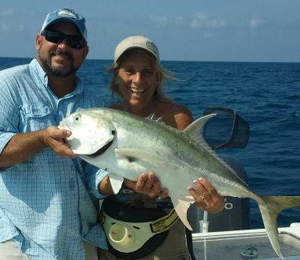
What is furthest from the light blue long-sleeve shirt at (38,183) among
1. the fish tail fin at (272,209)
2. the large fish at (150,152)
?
the fish tail fin at (272,209)

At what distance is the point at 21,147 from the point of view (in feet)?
10.4

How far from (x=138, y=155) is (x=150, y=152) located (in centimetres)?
9

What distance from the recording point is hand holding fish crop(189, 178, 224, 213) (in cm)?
343

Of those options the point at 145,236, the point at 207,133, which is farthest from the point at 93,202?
the point at 207,133

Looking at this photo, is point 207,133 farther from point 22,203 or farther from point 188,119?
point 22,203

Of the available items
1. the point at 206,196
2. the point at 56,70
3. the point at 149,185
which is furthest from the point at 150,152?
the point at 56,70

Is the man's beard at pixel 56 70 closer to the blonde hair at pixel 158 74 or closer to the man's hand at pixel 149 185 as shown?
the blonde hair at pixel 158 74

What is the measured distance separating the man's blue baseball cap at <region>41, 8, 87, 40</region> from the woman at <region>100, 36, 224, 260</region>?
408mm

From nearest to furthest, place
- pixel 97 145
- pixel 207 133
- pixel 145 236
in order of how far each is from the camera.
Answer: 1. pixel 97 145
2. pixel 145 236
3. pixel 207 133

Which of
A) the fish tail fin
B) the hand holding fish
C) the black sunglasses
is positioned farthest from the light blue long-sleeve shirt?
the fish tail fin

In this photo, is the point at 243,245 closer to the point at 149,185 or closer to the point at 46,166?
the point at 149,185

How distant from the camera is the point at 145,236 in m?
3.79

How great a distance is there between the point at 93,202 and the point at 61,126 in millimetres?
859

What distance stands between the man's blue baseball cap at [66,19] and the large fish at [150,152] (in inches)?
26.7
